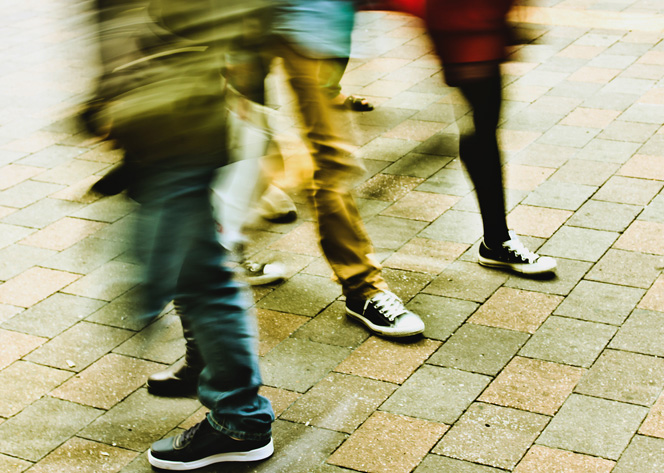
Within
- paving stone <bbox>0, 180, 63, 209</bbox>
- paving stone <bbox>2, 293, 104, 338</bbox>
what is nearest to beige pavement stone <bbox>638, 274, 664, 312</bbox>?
paving stone <bbox>2, 293, 104, 338</bbox>

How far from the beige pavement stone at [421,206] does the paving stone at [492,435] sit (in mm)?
1506

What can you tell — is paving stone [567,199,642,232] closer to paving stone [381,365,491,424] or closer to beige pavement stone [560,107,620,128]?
beige pavement stone [560,107,620,128]

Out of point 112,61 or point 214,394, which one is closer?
point 112,61

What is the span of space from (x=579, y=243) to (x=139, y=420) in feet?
6.90

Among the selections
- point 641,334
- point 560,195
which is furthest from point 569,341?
point 560,195

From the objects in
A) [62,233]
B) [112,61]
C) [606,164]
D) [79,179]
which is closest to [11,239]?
[62,233]

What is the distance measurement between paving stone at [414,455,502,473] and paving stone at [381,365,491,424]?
0.20 m

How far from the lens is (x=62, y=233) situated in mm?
4359

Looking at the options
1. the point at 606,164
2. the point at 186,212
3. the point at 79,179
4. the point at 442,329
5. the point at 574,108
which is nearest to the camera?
the point at 186,212

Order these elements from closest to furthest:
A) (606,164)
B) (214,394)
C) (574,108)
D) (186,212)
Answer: (186,212) → (214,394) → (606,164) → (574,108)

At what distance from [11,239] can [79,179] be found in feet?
2.45

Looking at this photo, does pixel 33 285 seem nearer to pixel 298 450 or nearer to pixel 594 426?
pixel 298 450

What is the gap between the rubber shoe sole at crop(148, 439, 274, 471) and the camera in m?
2.76

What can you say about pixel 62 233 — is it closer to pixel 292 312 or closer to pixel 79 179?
pixel 79 179
